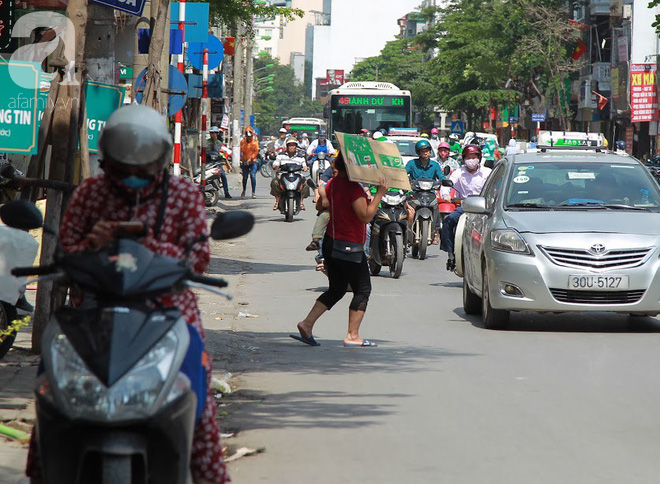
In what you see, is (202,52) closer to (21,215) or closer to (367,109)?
(367,109)

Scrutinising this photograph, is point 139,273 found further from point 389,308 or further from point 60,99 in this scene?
point 389,308

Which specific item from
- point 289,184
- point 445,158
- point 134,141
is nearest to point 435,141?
point 445,158

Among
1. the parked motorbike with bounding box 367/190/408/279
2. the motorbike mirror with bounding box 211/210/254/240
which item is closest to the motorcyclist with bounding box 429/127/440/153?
the parked motorbike with bounding box 367/190/408/279

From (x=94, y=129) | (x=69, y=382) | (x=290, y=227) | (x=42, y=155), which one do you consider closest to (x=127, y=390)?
(x=69, y=382)

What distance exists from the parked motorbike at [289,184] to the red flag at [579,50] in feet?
141

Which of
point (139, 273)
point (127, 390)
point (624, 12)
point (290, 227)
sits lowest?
point (290, 227)

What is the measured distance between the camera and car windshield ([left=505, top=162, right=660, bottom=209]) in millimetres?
12039

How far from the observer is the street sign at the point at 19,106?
10.5m

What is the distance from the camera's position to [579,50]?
70.9 metres

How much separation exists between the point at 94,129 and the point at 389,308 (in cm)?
447

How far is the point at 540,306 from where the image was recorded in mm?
11227

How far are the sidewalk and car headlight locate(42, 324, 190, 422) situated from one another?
6.65 ft

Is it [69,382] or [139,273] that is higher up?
[139,273]

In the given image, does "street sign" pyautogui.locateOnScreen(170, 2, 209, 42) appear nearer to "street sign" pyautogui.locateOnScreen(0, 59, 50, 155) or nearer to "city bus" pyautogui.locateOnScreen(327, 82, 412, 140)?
"street sign" pyautogui.locateOnScreen(0, 59, 50, 155)
